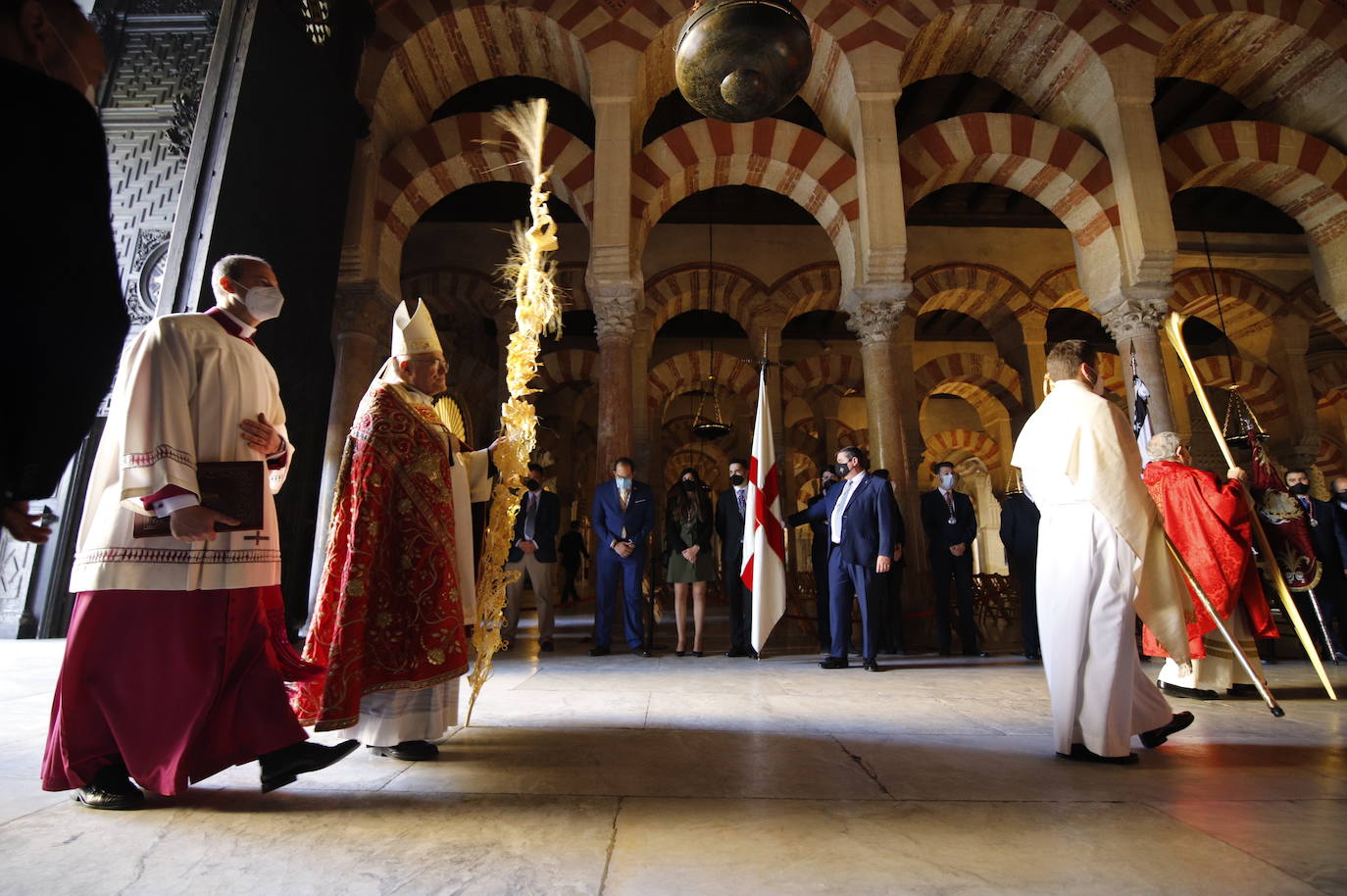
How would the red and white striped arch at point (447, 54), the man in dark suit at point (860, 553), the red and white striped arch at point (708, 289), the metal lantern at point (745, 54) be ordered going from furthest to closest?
the red and white striped arch at point (708, 289) < the red and white striped arch at point (447, 54) < the man in dark suit at point (860, 553) < the metal lantern at point (745, 54)

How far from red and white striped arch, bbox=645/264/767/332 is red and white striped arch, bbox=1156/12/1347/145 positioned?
507 cm

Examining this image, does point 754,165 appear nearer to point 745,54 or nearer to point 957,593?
point 745,54

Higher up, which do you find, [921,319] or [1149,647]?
[921,319]

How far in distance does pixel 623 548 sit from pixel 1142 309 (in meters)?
5.40

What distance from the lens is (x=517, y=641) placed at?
6004mm

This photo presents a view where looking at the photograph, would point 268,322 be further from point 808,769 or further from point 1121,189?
point 1121,189

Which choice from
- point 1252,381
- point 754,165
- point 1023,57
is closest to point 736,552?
point 754,165

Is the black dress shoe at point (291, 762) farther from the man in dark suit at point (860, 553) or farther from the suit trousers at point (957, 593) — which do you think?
the suit trousers at point (957, 593)

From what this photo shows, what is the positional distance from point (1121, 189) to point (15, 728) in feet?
27.6

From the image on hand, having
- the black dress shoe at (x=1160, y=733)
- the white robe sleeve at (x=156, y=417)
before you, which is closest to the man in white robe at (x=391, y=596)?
the white robe sleeve at (x=156, y=417)

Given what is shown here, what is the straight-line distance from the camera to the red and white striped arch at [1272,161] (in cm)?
679

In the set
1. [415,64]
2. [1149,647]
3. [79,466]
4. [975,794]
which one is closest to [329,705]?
[975,794]

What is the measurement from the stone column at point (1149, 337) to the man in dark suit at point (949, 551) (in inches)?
91.7

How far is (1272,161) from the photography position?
22.4 feet
